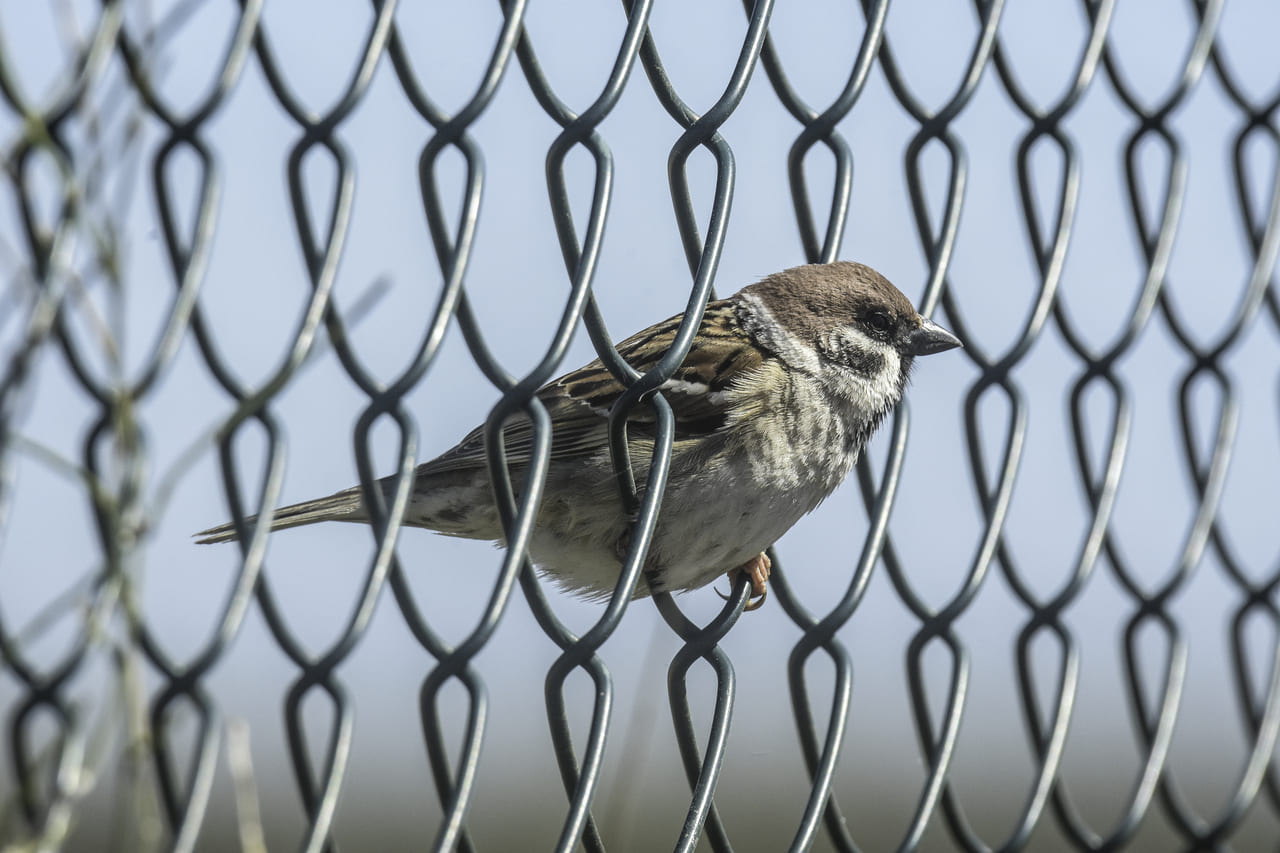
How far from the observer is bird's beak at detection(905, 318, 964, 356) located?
245 cm

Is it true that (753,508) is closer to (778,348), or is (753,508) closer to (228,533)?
(778,348)

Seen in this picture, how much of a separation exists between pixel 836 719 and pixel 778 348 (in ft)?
2.95

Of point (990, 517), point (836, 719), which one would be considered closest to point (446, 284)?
point (836, 719)

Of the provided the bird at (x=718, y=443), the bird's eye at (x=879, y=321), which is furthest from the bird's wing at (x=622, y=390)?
the bird's eye at (x=879, y=321)

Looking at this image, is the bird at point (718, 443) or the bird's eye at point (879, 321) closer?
the bird at point (718, 443)

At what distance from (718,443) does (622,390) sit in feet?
0.57

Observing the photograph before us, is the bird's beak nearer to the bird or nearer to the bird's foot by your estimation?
the bird

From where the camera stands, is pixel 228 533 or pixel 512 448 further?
pixel 512 448

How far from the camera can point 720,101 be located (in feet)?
4.82

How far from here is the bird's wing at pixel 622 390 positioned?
2195 mm

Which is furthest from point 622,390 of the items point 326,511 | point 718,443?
point 326,511

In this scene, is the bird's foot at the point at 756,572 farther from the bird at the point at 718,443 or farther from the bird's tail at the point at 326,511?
the bird's tail at the point at 326,511

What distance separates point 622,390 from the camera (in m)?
2.15

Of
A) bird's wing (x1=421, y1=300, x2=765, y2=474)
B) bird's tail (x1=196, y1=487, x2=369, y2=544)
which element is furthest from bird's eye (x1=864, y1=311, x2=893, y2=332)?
bird's tail (x1=196, y1=487, x2=369, y2=544)
